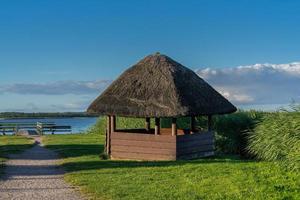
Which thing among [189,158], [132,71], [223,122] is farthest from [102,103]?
[223,122]

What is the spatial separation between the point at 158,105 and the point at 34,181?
657 cm

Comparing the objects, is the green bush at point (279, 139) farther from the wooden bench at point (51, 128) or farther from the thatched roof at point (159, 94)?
the wooden bench at point (51, 128)

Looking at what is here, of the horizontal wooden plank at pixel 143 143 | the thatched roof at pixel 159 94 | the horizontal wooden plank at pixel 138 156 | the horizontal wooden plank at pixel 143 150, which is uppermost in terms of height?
the thatched roof at pixel 159 94

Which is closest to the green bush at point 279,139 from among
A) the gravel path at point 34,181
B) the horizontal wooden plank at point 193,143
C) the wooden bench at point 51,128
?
the horizontal wooden plank at point 193,143

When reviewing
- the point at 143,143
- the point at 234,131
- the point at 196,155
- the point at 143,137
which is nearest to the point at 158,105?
→ the point at 143,137

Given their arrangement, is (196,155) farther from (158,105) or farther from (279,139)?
(279,139)

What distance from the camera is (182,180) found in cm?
1392

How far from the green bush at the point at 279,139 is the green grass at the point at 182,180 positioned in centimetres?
38

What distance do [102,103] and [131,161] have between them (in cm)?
285

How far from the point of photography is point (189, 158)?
1995 centimetres

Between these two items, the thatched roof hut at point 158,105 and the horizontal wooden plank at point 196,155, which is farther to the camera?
the horizontal wooden plank at point 196,155

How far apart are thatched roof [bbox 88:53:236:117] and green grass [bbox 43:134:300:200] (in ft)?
7.19

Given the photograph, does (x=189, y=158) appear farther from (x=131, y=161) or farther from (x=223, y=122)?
(x=223, y=122)

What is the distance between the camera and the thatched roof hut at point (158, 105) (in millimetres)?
19516
